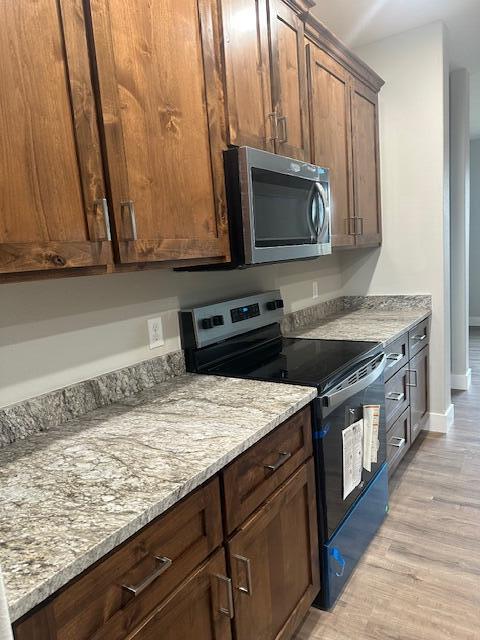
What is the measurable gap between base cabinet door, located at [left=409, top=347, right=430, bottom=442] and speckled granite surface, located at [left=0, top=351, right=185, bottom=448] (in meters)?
1.60

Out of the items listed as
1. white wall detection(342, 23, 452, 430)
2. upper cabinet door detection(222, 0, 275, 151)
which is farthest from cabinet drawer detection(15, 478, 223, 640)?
white wall detection(342, 23, 452, 430)

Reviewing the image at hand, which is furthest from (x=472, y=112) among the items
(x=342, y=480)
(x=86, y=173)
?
(x=86, y=173)

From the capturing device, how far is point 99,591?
794 mm

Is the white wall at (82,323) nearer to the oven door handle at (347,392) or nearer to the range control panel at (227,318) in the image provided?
the range control panel at (227,318)

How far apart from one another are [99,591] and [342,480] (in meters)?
1.10

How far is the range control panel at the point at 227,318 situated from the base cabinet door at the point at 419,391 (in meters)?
0.99

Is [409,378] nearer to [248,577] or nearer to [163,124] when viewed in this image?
[248,577]

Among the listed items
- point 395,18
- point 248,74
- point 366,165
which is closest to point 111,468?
point 248,74

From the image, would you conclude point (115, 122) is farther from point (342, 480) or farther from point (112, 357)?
point (342, 480)

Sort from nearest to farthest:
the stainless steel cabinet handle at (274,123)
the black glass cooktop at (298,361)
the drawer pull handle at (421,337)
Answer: the black glass cooktop at (298,361) → the stainless steel cabinet handle at (274,123) → the drawer pull handle at (421,337)

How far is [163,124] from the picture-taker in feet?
4.25

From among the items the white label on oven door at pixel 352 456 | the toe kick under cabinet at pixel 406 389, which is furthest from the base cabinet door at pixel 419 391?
the white label on oven door at pixel 352 456

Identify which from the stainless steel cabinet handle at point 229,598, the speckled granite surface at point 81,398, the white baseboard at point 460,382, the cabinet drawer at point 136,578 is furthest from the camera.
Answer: the white baseboard at point 460,382

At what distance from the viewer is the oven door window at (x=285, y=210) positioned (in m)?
1.65
